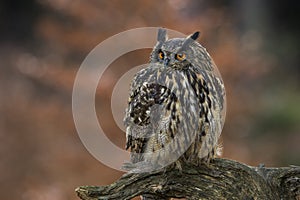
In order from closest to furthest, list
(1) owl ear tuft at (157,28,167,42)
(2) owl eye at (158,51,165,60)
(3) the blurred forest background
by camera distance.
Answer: (2) owl eye at (158,51,165,60)
(1) owl ear tuft at (157,28,167,42)
(3) the blurred forest background

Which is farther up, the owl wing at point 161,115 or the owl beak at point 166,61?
the owl beak at point 166,61

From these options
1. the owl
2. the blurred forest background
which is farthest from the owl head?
the blurred forest background

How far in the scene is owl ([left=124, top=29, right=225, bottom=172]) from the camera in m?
5.17

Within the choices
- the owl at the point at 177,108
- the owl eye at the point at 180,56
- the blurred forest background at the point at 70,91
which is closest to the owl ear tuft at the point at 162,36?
the owl at the point at 177,108

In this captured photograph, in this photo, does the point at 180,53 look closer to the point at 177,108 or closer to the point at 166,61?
the point at 166,61

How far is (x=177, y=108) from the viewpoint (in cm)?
518

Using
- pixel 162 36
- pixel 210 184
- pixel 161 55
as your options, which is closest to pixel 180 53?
pixel 161 55

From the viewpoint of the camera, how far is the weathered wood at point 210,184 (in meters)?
5.14

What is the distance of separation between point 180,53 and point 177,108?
0.37 metres

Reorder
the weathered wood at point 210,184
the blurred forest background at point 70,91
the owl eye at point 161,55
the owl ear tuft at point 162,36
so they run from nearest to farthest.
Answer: the weathered wood at point 210,184
the owl eye at point 161,55
the owl ear tuft at point 162,36
the blurred forest background at point 70,91

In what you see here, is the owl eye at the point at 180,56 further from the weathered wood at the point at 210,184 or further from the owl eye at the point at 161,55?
the weathered wood at the point at 210,184

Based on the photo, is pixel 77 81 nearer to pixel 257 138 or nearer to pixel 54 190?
pixel 54 190

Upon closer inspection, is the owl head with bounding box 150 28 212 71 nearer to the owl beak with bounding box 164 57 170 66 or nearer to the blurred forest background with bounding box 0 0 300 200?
the owl beak with bounding box 164 57 170 66

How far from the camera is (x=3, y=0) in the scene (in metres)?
19.4
